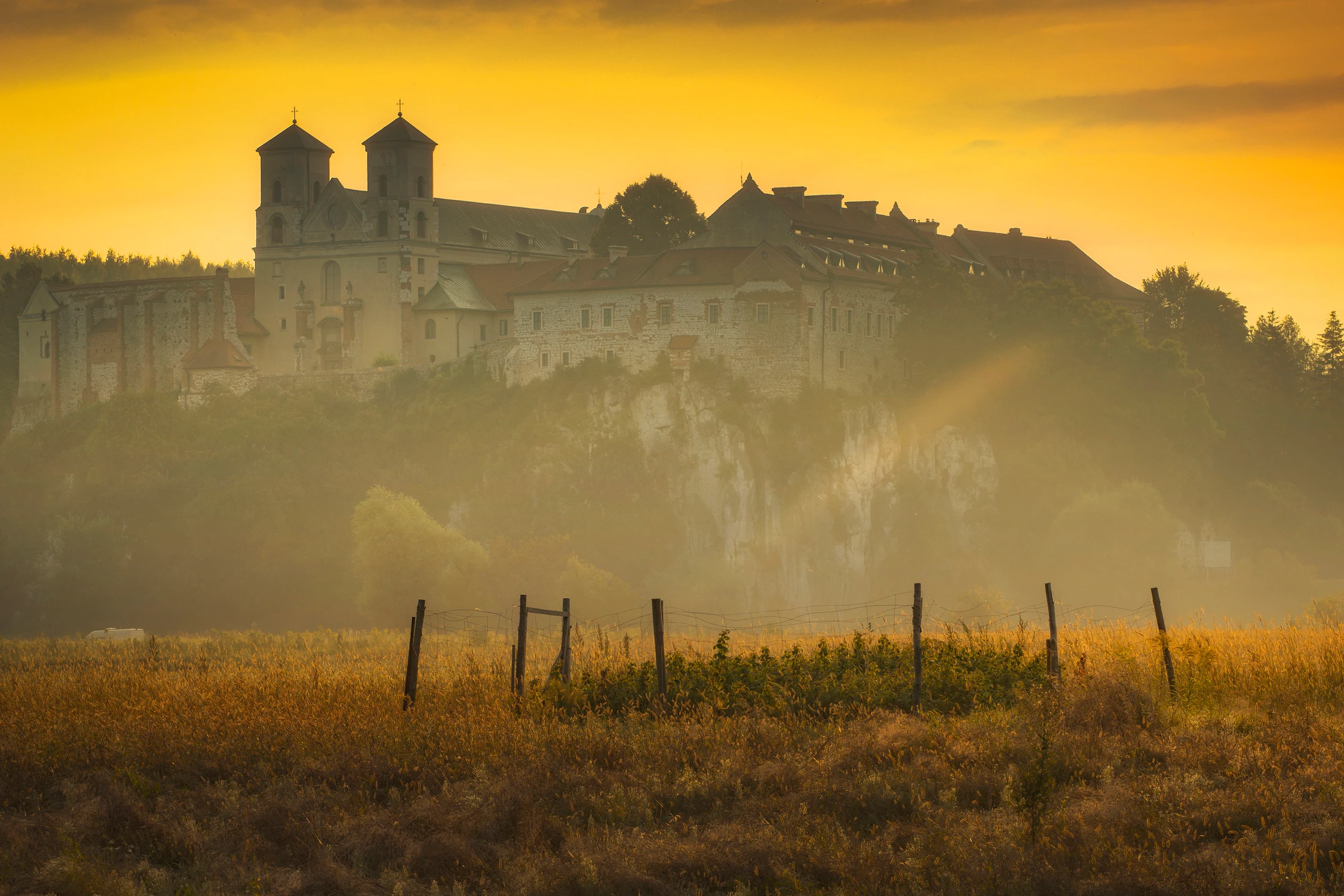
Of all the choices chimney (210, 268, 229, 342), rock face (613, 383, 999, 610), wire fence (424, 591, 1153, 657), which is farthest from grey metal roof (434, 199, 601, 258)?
wire fence (424, 591, 1153, 657)

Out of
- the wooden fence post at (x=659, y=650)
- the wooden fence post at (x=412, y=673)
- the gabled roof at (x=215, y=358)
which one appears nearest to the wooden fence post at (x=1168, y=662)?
the wooden fence post at (x=659, y=650)

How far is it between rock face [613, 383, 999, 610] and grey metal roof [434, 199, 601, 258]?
66.6 ft

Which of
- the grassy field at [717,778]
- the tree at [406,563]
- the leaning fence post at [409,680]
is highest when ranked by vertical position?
the tree at [406,563]

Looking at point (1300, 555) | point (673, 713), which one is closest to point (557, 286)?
point (1300, 555)

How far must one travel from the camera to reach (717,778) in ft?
45.7

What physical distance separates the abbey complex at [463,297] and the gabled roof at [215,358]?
10 centimetres

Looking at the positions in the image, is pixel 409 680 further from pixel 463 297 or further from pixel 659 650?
pixel 463 297

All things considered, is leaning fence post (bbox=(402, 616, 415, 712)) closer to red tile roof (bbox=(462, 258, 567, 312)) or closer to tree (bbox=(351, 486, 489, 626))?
tree (bbox=(351, 486, 489, 626))

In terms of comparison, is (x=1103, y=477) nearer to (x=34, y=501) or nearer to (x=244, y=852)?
(x=34, y=501)

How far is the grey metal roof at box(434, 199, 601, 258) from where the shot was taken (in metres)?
79.0

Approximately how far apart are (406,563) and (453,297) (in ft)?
Result: 61.7

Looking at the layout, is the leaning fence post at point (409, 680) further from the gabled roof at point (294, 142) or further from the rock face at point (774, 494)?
the gabled roof at point (294, 142)

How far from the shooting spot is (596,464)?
6481 cm

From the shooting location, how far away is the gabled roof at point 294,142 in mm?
77812
